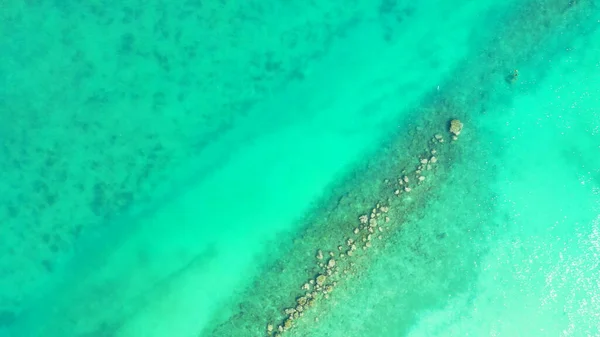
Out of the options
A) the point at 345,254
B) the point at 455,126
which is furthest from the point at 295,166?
the point at 455,126

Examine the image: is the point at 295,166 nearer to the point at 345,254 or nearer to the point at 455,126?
the point at 345,254

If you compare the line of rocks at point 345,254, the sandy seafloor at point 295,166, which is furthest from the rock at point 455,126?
the sandy seafloor at point 295,166

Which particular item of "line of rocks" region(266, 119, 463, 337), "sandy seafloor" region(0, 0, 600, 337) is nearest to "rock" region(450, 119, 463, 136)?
"line of rocks" region(266, 119, 463, 337)

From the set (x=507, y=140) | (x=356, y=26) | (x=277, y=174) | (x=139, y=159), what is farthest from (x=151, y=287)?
(x=507, y=140)

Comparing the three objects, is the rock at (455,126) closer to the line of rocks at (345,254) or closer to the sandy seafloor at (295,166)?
the line of rocks at (345,254)

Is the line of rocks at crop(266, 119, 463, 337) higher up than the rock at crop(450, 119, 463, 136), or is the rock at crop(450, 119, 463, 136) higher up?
the rock at crop(450, 119, 463, 136)

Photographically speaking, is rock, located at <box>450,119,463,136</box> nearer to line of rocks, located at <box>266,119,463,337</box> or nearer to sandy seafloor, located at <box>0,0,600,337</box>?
line of rocks, located at <box>266,119,463,337</box>

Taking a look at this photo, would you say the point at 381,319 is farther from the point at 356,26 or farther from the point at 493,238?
the point at 356,26

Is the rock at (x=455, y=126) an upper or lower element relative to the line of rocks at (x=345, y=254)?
upper
